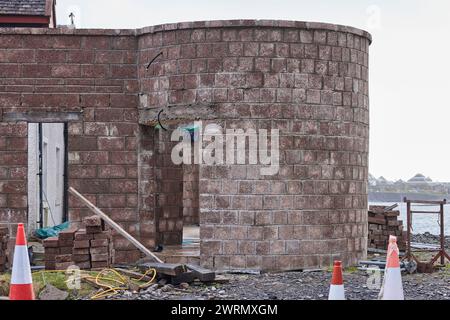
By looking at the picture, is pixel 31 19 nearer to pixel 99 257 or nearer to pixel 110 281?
pixel 99 257

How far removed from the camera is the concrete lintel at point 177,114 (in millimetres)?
14203

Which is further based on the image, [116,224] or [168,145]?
[168,145]

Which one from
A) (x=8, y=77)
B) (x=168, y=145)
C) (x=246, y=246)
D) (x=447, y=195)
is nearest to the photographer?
(x=246, y=246)

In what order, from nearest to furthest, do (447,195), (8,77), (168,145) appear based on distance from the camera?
(8,77)
(168,145)
(447,195)

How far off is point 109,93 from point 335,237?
4.66 m

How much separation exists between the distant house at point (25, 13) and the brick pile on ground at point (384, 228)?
9.10 metres

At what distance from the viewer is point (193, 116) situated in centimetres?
1430

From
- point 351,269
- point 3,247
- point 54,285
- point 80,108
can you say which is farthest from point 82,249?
point 351,269

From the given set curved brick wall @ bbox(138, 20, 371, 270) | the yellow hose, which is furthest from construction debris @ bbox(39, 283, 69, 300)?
curved brick wall @ bbox(138, 20, 371, 270)

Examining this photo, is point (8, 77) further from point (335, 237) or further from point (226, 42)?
point (335, 237)

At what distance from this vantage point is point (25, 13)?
20516mm

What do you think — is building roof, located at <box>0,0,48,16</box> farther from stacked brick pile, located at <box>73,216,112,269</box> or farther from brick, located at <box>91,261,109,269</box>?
brick, located at <box>91,261,109,269</box>

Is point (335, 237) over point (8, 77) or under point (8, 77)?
under

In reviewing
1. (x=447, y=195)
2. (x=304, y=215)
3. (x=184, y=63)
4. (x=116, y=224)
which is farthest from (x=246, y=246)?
(x=447, y=195)
